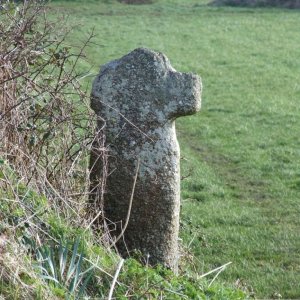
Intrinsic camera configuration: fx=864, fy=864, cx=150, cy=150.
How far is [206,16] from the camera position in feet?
109

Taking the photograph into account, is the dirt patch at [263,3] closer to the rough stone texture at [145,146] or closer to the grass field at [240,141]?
the grass field at [240,141]

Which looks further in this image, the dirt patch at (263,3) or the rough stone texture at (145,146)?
the dirt patch at (263,3)

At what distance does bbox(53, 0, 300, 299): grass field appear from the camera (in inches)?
335

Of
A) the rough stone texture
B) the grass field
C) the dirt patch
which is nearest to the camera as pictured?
the rough stone texture

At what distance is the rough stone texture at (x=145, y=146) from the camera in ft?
23.0

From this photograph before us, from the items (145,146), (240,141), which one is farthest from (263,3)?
(145,146)

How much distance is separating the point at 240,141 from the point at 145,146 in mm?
6871

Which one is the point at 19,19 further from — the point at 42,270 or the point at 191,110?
the point at 42,270

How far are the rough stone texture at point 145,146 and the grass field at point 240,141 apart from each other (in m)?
1.06

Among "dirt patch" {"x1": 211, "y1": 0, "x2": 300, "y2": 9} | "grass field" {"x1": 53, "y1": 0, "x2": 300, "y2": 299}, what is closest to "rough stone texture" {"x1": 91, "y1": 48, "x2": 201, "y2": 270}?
"grass field" {"x1": 53, "y1": 0, "x2": 300, "y2": 299}

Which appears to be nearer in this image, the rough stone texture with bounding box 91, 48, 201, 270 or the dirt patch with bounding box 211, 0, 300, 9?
the rough stone texture with bounding box 91, 48, 201, 270

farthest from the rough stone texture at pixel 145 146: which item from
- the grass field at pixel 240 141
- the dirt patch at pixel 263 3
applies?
the dirt patch at pixel 263 3

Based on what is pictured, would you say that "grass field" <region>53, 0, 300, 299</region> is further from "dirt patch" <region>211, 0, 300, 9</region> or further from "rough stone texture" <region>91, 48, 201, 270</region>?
"dirt patch" <region>211, 0, 300, 9</region>

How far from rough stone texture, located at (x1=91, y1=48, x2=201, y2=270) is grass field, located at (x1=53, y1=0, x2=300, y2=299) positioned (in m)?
1.06
